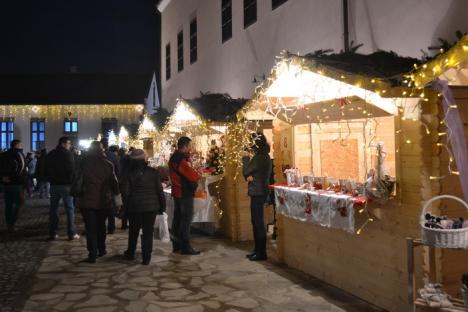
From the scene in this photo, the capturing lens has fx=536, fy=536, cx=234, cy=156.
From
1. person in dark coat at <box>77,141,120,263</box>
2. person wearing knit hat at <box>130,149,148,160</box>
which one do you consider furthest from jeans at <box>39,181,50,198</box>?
person wearing knit hat at <box>130,149,148,160</box>

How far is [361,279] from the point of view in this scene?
680 centimetres

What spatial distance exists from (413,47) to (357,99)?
117cm

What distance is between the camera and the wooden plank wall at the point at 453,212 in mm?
5449

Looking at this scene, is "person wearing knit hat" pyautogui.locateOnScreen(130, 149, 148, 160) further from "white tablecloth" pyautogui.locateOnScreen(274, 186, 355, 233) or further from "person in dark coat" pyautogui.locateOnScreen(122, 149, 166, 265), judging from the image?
"white tablecloth" pyautogui.locateOnScreen(274, 186, 355, 233)

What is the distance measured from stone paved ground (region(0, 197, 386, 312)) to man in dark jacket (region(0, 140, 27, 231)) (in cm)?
346

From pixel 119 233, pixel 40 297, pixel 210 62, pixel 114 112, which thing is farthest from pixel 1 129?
pixel 40 297

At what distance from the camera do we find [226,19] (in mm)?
15719

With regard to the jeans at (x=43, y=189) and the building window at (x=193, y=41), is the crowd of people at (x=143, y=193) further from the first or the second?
the jeans at (x=43, y=189)

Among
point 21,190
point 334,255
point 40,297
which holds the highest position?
point 21,190

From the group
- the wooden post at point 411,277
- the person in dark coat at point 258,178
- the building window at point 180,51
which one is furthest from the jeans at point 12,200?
the wooden post at point 411,277

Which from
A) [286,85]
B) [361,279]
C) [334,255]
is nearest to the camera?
[361,279]

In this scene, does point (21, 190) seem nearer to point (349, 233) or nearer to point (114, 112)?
point (349, 233)

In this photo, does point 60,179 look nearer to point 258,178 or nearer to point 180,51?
point 258,178

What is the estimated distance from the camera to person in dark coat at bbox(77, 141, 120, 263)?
922 centimetres
